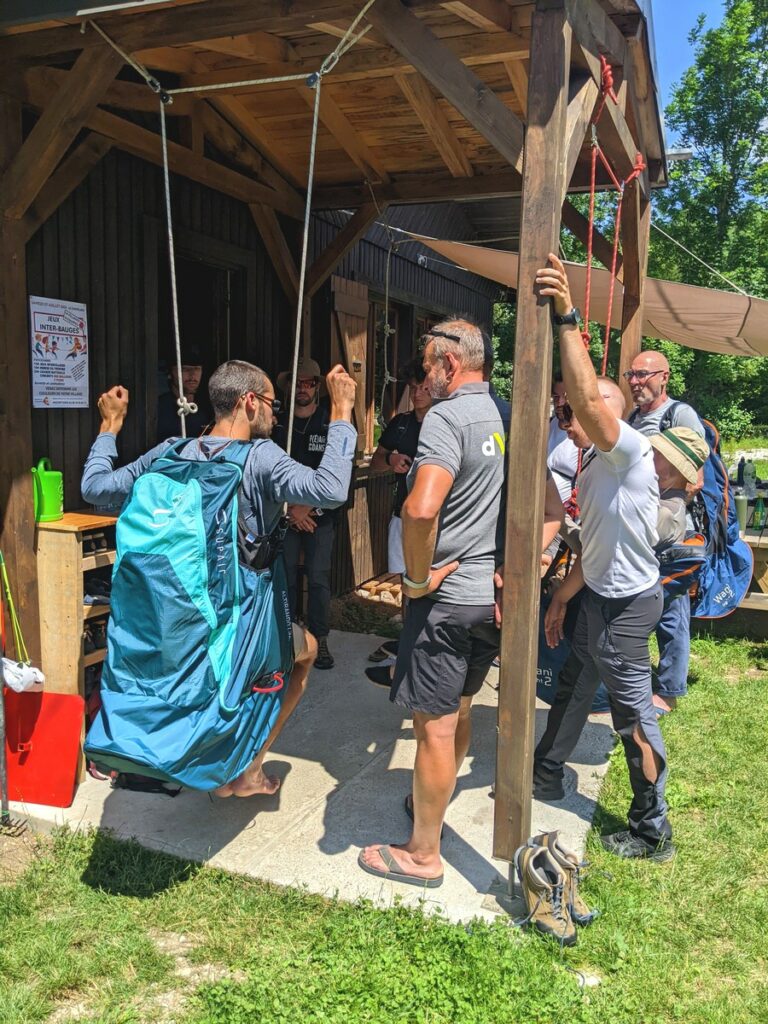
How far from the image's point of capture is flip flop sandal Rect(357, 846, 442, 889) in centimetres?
268

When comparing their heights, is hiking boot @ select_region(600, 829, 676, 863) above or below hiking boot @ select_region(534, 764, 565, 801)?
below

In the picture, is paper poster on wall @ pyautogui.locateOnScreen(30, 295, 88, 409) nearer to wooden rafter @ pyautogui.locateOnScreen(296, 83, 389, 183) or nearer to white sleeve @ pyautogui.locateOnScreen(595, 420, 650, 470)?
wooden rafter @ pyautogui.locateOnScreen(296, 83, 389, 183)

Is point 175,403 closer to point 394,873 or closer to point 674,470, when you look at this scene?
point 674,470

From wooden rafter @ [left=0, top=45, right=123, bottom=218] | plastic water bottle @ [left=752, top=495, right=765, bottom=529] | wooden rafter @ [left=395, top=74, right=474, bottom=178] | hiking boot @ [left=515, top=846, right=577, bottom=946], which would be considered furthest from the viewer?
plastic water bottle @ [left=752, top=495, right=765, bottom=529]

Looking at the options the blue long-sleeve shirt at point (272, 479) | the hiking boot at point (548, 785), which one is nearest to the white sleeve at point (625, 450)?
the blue long-sleeve shirt at point (272, 479)

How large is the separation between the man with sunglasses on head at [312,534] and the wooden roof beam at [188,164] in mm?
1147

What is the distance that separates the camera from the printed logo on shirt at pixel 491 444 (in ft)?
8.50

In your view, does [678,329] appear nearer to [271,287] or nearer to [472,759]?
[271,287]

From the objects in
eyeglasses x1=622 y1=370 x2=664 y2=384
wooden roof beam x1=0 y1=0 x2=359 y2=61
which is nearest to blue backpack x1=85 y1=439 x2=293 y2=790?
wooden roof beam x1=0 y1=0 x2=359 y2=61

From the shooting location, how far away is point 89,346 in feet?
13.4

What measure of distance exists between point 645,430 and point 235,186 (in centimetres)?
286

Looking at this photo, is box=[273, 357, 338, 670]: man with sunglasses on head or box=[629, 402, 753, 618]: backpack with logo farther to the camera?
box=[273, 357, 338, 670]: man with sunglasses on head

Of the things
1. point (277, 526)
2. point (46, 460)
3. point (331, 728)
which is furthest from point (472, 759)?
point (46, 460)

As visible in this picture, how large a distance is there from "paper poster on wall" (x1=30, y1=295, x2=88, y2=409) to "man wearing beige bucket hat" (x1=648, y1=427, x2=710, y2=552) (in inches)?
106
